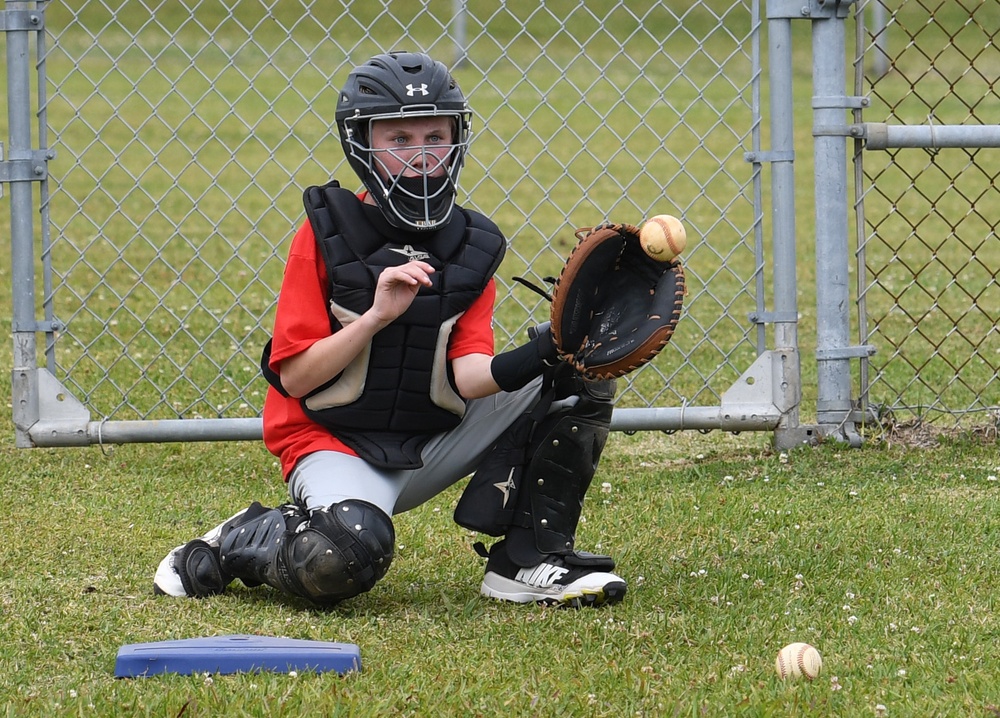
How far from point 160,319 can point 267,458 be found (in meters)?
2.38

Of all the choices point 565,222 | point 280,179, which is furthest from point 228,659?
point 280,179

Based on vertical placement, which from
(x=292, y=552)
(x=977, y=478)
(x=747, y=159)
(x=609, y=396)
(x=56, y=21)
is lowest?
(x=977, y=478)

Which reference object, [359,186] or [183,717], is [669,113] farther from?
[183,717]

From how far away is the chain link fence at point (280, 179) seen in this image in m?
5.28

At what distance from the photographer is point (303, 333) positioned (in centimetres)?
345

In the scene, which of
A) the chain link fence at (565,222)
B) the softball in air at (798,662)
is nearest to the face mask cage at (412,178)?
the chain link fence at (565,222)

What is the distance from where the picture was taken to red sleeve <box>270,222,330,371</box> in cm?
345

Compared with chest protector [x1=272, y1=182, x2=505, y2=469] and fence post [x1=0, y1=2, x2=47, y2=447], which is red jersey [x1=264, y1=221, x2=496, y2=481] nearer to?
chest protector [x1=272, y1=182, x2=505, y2=469]

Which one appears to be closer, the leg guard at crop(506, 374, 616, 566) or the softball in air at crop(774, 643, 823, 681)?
the softball in air at crop(774, 643, 823, 681)

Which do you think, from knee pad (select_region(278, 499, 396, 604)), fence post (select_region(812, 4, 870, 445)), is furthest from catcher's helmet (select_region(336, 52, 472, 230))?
fence post (select_region(812, 4, 870, 445))

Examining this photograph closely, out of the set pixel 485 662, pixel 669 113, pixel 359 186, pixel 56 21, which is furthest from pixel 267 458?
pixel 56 21

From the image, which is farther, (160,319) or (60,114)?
(60,114)

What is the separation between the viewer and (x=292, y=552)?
333cm

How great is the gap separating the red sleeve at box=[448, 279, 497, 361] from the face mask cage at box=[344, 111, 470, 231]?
10.7 inches
